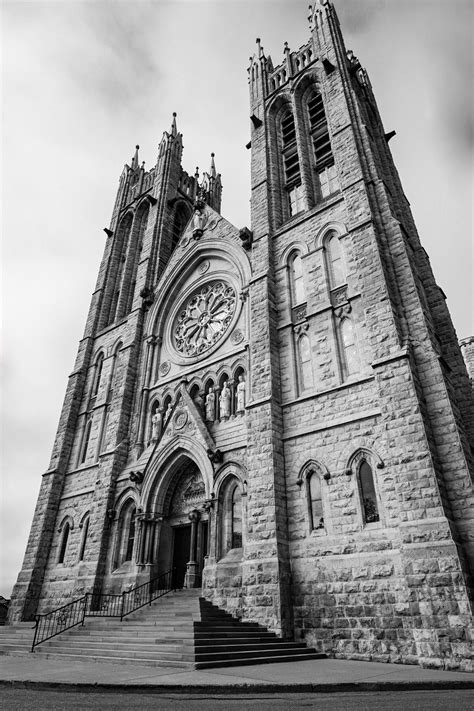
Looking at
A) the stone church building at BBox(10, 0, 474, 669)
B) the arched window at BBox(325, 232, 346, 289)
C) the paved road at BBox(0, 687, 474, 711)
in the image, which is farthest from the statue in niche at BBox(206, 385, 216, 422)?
the paved road at BBox(0, 687, 474, 711)

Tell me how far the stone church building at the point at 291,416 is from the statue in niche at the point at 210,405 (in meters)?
0.07

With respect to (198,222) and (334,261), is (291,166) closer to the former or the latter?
(198,222)

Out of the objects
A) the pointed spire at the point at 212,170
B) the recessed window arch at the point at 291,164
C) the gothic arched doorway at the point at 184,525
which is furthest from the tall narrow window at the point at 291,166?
the pointed spire at the point at 212,170

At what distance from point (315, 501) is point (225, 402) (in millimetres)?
5337

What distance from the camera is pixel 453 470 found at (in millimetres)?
10570

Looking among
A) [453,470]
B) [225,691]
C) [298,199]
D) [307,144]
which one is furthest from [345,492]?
[307,144]

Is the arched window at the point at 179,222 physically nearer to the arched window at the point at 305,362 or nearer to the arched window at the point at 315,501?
the arched window at the point at 305,362

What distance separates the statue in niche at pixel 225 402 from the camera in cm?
1661

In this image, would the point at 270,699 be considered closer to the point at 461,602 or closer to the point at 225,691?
the point at 225,691

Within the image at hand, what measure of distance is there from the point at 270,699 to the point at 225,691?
71 centimetres

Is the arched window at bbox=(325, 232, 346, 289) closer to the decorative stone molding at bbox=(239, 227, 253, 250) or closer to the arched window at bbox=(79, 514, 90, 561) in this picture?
the decorative stone molding at bbox=(239, 227, 253, 250)

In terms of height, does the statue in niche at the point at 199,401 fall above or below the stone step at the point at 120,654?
above

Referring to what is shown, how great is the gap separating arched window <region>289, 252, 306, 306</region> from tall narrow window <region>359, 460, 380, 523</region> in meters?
6.71

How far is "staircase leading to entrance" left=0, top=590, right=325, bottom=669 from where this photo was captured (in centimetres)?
Result: 899
